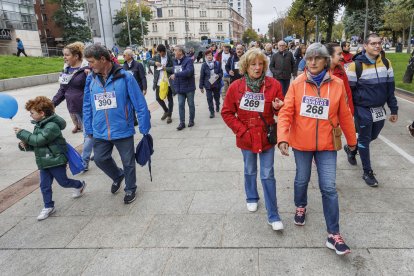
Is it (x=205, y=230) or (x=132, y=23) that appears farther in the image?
(x=132, y=23)

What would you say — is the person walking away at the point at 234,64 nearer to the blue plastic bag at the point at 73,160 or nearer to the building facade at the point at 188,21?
the blue plastic bag at the point at 73,160

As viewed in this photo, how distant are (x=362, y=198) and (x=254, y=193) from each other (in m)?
1.35

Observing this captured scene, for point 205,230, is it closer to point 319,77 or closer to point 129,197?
point 129,197

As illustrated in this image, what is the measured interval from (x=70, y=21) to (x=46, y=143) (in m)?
54.5

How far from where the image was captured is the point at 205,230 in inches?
139

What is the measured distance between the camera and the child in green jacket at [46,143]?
3797 millimetres

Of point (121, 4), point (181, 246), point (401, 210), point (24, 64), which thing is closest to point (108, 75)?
point (181, 246)

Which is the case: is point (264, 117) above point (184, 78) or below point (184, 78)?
below

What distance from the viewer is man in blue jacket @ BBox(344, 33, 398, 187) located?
425 cm

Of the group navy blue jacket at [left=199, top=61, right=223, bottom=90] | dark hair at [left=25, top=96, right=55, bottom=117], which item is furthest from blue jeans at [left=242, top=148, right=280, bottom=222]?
navy blue jacket at [left=199, top=61, right=223, bottom=90]

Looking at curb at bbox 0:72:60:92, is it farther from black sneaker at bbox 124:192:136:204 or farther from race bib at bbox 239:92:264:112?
race bib at bbox 239:92:264:112

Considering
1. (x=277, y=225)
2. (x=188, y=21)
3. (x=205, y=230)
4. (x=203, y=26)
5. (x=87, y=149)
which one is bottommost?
(x=205, y=230)

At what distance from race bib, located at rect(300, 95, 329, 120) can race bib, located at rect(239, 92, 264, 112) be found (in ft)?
1.38

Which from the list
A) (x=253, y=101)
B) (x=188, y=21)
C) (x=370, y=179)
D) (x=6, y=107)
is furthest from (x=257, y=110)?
(x=188, y=21)
